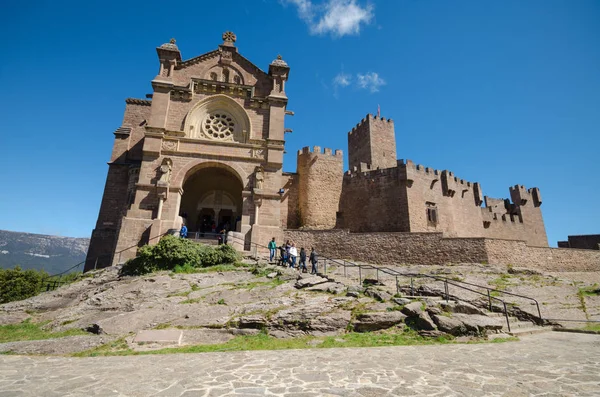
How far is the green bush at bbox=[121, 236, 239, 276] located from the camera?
14.0 m

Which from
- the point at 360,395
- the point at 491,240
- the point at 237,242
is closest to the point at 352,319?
the point at 360,395

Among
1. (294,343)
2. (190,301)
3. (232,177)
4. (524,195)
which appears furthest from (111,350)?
(524,195)

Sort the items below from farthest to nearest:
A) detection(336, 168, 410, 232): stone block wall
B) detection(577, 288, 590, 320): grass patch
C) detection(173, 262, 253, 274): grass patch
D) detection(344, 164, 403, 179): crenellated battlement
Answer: detection(344, 164, 403, 179): crenellated battlement
detection(336, 168, 410, 232): stone block wall
detection(173, 262, 253, 274): grass patch
detection(577, 288, 590, 320): grass patch

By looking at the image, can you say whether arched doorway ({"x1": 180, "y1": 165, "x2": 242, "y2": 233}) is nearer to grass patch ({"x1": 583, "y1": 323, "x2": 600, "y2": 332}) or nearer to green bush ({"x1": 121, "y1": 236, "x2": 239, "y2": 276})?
green bush ({"x1": 121, "y1": 236, "x2": 239, "y2": 276})

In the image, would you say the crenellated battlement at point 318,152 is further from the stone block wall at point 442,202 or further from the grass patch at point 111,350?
the grass patch at point 111,350

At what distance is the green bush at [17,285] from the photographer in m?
20.5

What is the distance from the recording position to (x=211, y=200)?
73.4 ft

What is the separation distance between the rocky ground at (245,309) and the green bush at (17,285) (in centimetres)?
1187

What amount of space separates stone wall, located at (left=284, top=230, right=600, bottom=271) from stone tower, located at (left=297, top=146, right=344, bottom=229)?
5650 mm

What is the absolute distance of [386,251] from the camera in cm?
1927

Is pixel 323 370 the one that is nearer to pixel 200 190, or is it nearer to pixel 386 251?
pixel 386 251

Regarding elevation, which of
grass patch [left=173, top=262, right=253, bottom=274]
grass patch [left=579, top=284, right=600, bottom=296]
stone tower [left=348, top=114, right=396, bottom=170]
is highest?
stone tower [left=348, top=114, right=396, bottom=170]

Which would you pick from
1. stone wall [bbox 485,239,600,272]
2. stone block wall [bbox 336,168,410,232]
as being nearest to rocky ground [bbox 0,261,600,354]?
stone wall [bbox 485,239,600,272]

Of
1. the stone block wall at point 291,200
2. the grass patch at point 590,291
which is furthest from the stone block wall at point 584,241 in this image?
the stone block wall at point 291,200
